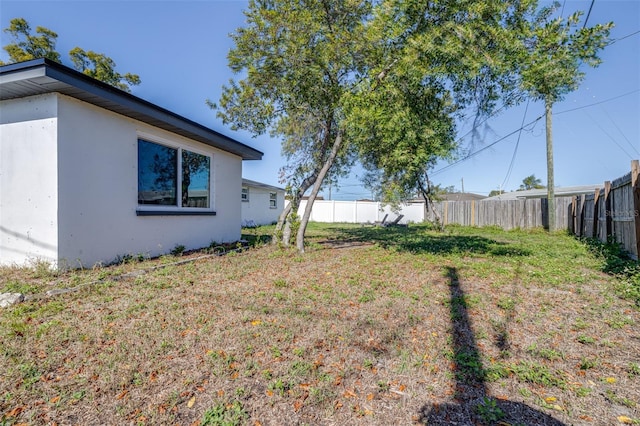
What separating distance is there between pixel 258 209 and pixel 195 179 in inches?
450

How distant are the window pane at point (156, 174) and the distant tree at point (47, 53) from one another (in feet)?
38.9

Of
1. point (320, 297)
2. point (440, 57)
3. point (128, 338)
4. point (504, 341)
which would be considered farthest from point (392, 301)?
point (440, 57)

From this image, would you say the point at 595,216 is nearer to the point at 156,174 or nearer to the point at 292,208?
the point at 292,208

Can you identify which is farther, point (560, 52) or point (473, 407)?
point (560, 52)

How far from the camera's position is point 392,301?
3.83m

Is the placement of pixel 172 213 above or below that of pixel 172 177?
below

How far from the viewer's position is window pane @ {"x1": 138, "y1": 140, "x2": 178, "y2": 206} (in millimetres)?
5910

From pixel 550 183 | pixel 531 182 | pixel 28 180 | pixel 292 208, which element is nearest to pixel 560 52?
pixel 292 208

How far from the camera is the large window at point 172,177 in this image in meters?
5.98

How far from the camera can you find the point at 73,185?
4652mm

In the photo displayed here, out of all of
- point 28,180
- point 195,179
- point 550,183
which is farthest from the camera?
point 550,183

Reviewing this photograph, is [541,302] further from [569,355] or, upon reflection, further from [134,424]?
[134,424]

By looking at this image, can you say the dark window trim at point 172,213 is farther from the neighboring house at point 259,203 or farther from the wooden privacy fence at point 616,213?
the neighboring house at point 259,203

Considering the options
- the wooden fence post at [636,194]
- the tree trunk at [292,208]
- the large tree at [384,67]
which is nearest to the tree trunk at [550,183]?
the wooden fence post at [636,194]
